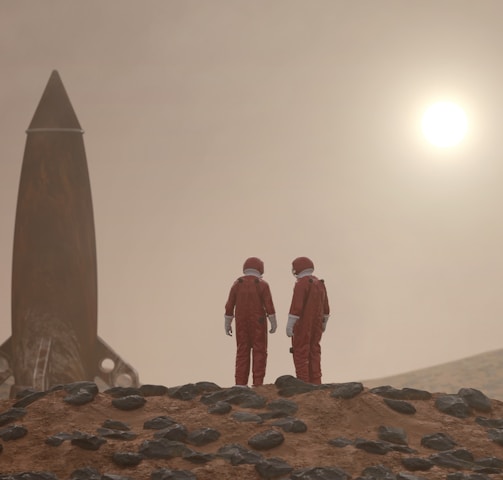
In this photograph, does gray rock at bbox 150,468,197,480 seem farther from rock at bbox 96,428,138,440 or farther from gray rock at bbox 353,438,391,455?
gray rock at bbox 353,438,391,455

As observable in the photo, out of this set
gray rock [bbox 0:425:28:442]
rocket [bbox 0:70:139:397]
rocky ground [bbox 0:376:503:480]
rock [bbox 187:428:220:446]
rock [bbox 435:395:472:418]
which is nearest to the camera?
rocky ground [bbox 0:376:503:480]

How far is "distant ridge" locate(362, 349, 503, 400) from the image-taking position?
30.3 m

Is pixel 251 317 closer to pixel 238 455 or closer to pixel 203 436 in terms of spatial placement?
pixel 203 436

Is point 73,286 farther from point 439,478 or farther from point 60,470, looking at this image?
point 439,478

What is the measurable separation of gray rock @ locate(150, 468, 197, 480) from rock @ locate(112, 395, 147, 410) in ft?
7.10

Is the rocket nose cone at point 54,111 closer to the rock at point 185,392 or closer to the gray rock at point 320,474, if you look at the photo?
the rock at point 185,392

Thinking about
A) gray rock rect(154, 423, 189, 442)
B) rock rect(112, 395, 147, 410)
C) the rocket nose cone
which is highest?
the rocket nose cone

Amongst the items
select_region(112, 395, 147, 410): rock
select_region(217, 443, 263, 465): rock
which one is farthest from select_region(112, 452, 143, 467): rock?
select_region(112, 395, 147, 410): rock

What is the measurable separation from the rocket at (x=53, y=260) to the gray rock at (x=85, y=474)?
11.7m

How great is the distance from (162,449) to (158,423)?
843 millimetres

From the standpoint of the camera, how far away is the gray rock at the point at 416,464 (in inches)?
417

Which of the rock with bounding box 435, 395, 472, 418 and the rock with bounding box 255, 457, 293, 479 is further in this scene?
the rock with bounding box 435, 395, 472, 418

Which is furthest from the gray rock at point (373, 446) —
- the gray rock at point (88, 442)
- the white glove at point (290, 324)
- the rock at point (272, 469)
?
the white glove at point (290, 324)

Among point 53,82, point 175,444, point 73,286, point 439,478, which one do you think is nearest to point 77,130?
point 53,82
